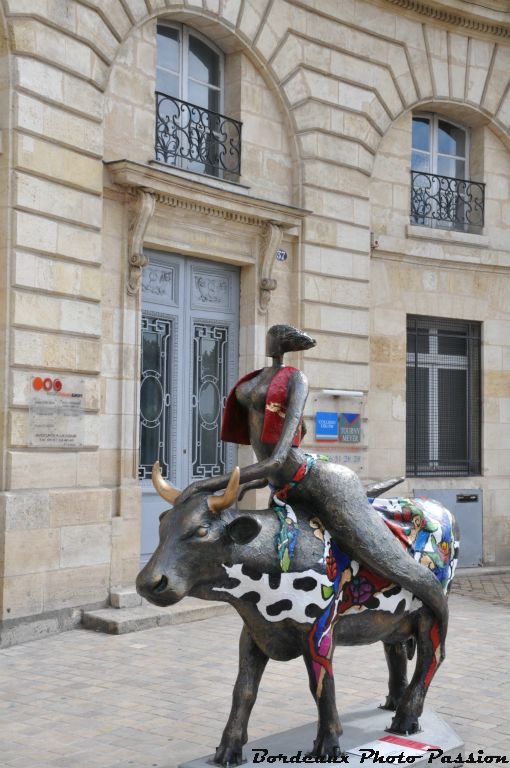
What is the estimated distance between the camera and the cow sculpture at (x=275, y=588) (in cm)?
448

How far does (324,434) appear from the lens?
11.7 metres

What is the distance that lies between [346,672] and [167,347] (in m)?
4.47

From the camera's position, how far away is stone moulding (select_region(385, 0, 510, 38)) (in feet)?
42.1

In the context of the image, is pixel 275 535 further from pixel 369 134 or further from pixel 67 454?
pixel 369 134

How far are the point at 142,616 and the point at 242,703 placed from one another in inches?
169

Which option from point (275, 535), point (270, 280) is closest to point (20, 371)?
point (270, 280)

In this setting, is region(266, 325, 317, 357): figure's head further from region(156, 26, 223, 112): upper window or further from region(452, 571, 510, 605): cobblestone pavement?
region(452, 571, 510, 605): cobblestone pavement

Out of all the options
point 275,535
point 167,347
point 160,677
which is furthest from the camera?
point 167,347

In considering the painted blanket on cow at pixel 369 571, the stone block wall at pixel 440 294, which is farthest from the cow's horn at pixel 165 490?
the stone block wall at pixel 440 294

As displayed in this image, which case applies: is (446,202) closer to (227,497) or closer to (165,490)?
(165,490)

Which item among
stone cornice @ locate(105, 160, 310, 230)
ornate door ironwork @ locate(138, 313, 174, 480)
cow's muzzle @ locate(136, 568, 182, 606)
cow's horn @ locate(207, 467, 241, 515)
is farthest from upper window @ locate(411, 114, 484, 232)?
cow's muzzle @ locate(136, 568, 182, 606)

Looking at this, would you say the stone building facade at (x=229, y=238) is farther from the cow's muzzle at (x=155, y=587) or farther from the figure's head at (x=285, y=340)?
the cow's muzzle at (x=155, y=587)

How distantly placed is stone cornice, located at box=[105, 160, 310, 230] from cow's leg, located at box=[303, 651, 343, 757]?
20.2 feet

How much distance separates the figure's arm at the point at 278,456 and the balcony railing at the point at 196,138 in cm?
617
